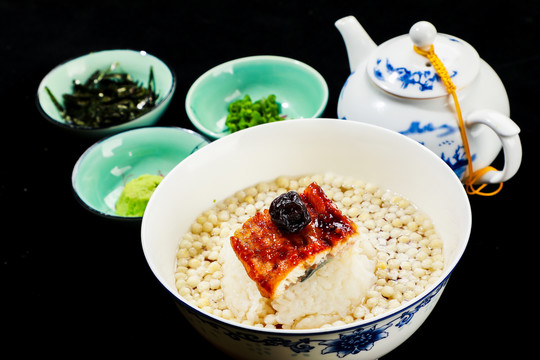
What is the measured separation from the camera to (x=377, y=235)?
1555mm

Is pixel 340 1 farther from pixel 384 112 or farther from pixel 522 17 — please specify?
pixel 384 112

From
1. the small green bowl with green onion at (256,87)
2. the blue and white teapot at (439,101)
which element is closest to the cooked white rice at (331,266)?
the blue and white teapot at (439,101)

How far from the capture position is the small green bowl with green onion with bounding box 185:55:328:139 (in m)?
2.17

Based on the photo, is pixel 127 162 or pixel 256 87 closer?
pixel 127 162

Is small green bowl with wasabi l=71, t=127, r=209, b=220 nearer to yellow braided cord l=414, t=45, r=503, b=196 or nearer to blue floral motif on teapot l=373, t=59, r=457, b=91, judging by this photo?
blue floral motif on teapot l=373, t=59, r=457, b=91

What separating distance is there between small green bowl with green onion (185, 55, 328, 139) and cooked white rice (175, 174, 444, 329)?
0.54 m

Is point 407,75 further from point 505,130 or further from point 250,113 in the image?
point 250,113

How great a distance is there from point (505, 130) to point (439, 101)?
0.19m

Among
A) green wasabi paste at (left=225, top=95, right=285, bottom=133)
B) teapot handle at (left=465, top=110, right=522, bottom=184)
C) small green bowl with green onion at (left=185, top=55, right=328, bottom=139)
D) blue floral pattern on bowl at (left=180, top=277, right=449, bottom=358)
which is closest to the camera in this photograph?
blue floral pattern on bowl at (left=180, top=277, right=449, bottom=358)

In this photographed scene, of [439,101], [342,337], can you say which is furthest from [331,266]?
[439,101]

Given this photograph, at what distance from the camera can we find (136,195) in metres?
1.82

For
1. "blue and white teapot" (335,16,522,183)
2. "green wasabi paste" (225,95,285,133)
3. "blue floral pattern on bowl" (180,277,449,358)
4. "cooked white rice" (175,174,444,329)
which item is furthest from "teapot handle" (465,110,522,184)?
"green wasabi paste" (225,95,285,133)

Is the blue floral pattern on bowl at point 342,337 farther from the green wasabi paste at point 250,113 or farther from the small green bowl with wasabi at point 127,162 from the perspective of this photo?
the green wasabi paste at point 250,113

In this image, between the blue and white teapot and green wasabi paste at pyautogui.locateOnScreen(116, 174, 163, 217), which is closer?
the blue and white teapot
